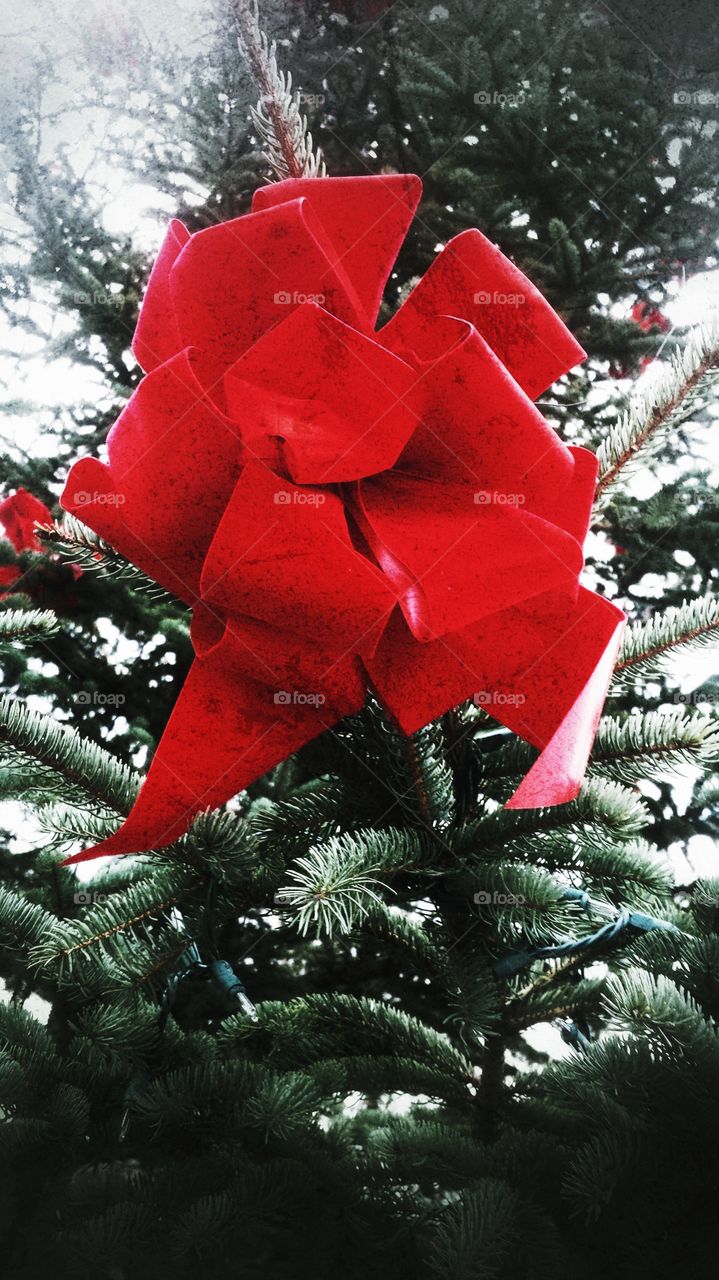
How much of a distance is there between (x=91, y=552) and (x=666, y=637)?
10.3 inches

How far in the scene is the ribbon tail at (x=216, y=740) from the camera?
0.35m

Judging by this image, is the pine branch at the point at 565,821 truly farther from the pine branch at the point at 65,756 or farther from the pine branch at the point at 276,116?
the pine branch at the point at 276,116

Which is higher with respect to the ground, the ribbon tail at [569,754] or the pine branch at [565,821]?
the ribbon tail at [569,754]

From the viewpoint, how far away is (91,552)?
0.41 metres

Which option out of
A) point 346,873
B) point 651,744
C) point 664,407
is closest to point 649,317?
point 664,407

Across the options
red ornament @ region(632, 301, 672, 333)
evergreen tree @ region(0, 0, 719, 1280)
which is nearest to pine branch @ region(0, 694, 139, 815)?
evergreen tree @ region(0, 0, 719, 1280)

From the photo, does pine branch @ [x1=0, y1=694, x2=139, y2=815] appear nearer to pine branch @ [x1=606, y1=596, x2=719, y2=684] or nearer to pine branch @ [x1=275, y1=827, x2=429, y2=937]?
pine branch @ [x1=275, y1=827, x2=429, y2=937]

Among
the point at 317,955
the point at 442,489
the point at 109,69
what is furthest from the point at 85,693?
the point at 109,69

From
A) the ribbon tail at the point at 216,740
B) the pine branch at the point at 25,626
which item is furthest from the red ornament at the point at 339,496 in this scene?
the pine branch at the point at 25,626

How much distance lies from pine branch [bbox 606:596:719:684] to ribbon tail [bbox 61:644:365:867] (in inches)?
5.6

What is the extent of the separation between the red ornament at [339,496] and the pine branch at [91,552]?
56 mm

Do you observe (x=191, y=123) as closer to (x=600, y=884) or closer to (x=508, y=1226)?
(x=600, y=884)

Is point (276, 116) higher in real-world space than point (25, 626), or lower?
higher

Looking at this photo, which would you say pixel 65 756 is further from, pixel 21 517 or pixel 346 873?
pixel 21 517
